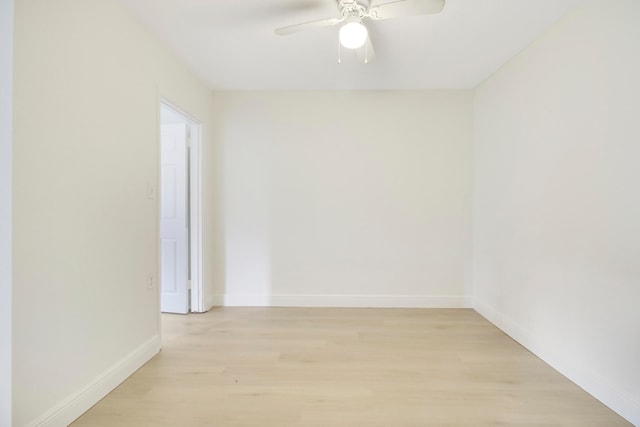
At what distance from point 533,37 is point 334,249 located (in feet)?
8.30

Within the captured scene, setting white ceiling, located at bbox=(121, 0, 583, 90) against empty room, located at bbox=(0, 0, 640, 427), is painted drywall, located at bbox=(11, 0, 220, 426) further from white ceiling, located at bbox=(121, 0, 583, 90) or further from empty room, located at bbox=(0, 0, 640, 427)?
white ceiling, located at bbox=(121, 0, 583, 90)

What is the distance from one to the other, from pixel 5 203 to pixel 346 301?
288 centimetres

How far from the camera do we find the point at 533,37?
2312 mm

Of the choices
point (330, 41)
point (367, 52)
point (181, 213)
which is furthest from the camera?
point (181, 213)

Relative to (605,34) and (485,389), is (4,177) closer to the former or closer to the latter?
(485,389)

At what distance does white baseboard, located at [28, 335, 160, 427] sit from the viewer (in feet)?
4.90

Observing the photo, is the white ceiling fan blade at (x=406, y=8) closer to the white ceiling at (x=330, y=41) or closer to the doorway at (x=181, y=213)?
the white ceiling at (x=330, y=41)

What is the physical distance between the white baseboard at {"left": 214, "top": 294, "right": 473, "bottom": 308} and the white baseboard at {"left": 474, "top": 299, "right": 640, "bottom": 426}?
0.63 m

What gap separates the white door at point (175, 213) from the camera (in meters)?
3.18

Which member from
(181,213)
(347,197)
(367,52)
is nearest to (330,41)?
(367,52)

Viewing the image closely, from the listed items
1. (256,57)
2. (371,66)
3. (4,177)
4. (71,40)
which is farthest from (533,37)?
(4,177)

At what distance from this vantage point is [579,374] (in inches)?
76.1

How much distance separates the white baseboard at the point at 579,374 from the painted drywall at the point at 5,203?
297 centimetres

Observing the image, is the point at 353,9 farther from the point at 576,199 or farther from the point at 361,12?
the point at 576,199
